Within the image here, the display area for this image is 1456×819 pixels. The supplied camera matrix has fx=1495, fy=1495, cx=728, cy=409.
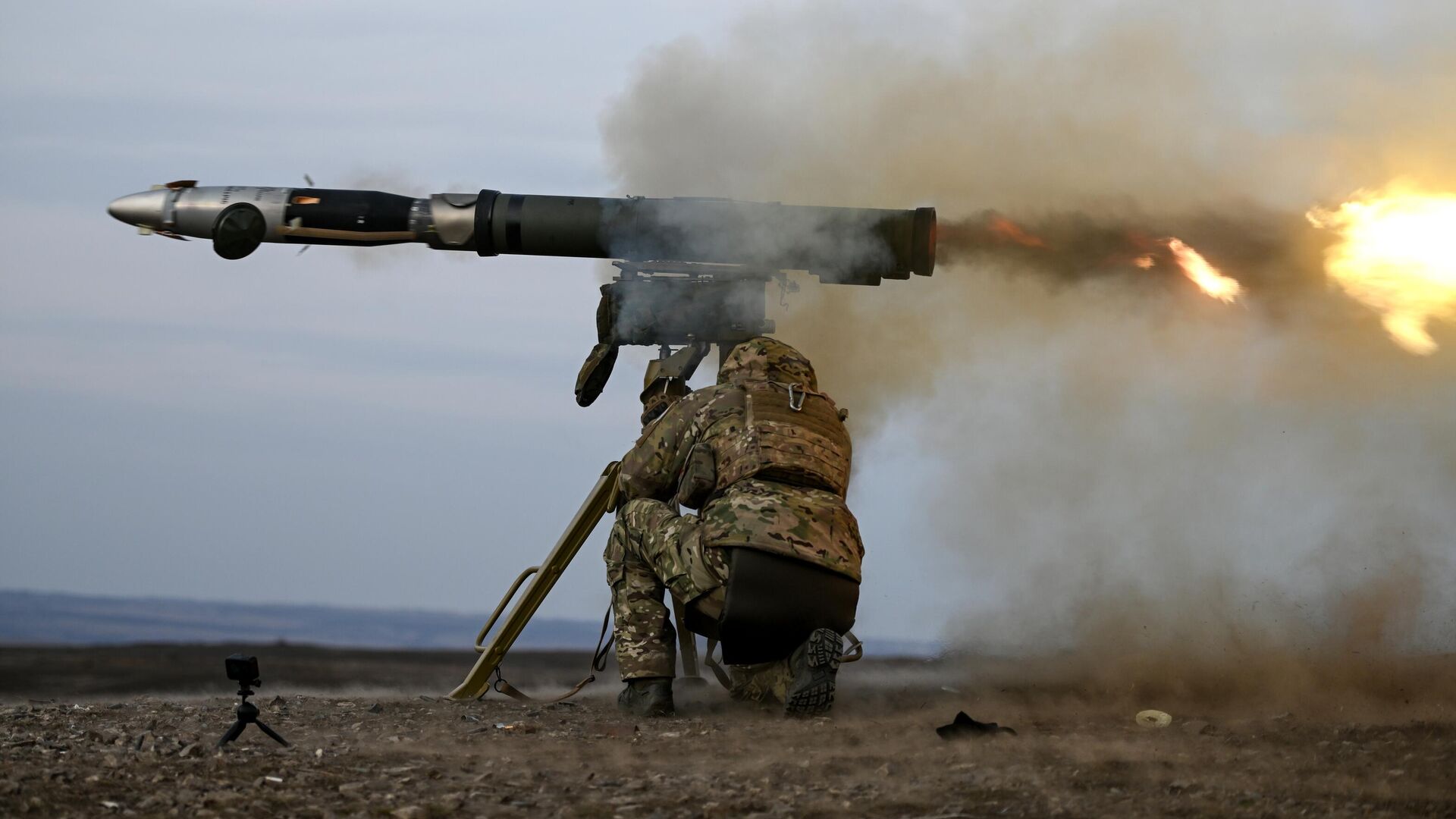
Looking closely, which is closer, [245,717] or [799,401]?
[245,717]

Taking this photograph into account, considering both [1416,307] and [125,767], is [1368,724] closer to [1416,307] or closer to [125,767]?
[1416,307]

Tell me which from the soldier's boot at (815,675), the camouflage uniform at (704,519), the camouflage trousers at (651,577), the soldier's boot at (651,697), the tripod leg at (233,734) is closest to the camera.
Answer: the tripod leg at (233,734)

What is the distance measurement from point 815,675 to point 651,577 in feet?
5.13

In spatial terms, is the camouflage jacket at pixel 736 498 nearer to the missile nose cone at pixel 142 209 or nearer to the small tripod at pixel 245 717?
the small tripod at pixel 245 717

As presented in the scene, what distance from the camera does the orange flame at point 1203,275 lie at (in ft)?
38.1

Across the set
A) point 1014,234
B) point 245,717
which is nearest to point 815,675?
point 245,717

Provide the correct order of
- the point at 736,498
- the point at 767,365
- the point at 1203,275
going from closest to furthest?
the point at 736,498, the point at 767,365, the point at 1203,275

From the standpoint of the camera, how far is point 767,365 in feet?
36.1

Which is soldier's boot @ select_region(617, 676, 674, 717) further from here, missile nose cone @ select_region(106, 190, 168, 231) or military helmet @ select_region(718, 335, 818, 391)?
missile nose cone @ select_region(106, 190, 168, 231)

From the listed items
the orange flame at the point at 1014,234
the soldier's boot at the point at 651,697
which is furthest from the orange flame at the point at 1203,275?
the soldier's boot at the point at 651,697

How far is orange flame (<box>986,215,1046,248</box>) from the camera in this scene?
12188mm

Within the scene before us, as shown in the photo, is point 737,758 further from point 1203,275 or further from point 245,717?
point 1203,275

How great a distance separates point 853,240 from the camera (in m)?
11.7

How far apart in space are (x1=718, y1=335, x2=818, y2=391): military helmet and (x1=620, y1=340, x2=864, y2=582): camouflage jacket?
0.05 metres
